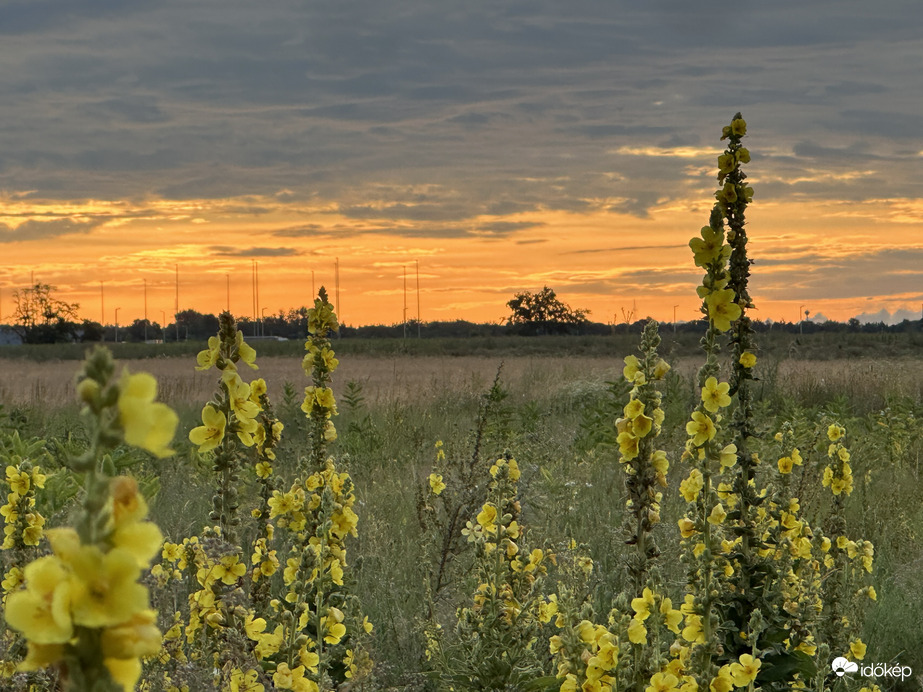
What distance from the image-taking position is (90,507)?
761 millimetres

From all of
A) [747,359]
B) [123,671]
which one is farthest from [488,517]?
[123,671]

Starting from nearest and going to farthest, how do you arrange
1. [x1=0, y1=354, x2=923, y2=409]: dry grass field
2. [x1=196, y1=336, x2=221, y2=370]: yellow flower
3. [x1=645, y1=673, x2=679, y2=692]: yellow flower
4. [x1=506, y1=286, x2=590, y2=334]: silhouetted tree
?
[x1=645, y1=673, x2=679, y2=692]: yellow flower
[x1=196, y1=336, x2=221, y2=370]: yellow flower
[x1=0, y1=354, x2=923, y2=409]: dry grass field
[x1=506, y1=286, x2=590, y2=334]: silhouetted tree

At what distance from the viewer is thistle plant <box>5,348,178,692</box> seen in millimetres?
740

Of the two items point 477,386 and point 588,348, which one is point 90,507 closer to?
point 477,386

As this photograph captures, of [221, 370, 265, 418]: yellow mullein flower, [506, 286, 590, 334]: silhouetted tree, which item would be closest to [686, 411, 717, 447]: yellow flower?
[221, 370, 265, 418]: yellow mullein flower

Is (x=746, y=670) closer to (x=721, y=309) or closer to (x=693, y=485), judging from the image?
(x=693, y=485)

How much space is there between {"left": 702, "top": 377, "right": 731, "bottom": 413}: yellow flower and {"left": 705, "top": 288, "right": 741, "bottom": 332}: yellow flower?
23cm

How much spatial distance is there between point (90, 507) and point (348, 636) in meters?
2.96

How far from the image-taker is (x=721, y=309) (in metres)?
3.08

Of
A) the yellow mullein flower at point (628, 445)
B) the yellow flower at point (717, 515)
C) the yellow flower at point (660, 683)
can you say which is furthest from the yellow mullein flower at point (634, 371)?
the yellow flower at point (660, 683)

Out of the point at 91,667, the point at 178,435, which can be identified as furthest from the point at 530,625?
the point at 178,435

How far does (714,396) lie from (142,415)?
7.92ft

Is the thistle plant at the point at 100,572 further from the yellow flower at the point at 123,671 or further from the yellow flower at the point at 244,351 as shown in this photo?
the yellow flower at the point at 244,351

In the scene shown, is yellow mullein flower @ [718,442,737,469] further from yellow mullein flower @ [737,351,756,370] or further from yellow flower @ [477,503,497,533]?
yellow flower @ [477,503,497,533]
